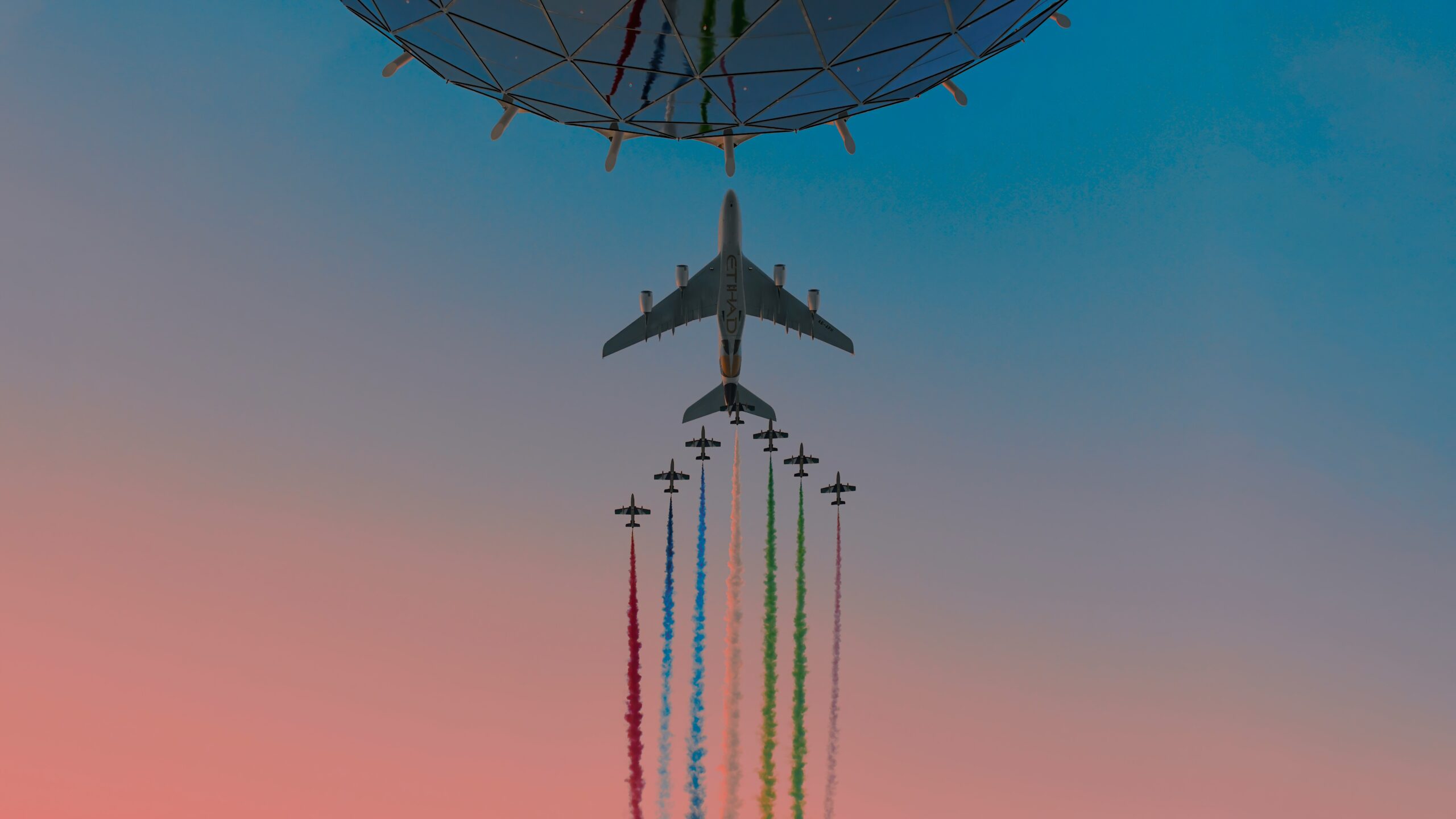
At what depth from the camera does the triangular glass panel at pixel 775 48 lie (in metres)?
28.4

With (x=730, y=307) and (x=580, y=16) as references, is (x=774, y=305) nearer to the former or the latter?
(x=730, y=307)

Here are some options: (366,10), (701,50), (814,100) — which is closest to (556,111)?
(366,10)

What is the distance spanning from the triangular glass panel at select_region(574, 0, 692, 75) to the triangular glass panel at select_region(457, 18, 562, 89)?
1.14 meters

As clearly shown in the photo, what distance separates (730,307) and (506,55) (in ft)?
148

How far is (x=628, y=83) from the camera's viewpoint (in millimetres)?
32344

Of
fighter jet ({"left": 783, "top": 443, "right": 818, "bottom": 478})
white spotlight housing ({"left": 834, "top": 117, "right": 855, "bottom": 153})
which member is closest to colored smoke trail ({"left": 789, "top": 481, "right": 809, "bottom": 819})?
fighter jet ({"left": 783, "top": 443, "right": 818, "bottom": 478})

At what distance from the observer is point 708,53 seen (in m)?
30.1

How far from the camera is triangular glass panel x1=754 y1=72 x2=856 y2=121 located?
32.2 metres

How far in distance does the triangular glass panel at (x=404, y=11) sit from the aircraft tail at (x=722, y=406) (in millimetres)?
57748

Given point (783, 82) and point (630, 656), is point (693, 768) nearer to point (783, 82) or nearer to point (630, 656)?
point (630, 656)

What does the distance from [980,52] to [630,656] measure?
203ft

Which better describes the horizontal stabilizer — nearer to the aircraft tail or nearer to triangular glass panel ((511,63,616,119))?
the aircraft tail

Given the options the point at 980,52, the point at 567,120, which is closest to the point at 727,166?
the point at 567,120

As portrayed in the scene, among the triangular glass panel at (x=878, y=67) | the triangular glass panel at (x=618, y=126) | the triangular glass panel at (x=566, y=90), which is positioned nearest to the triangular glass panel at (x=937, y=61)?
the triangular glass panel at (x=878, y=67)
